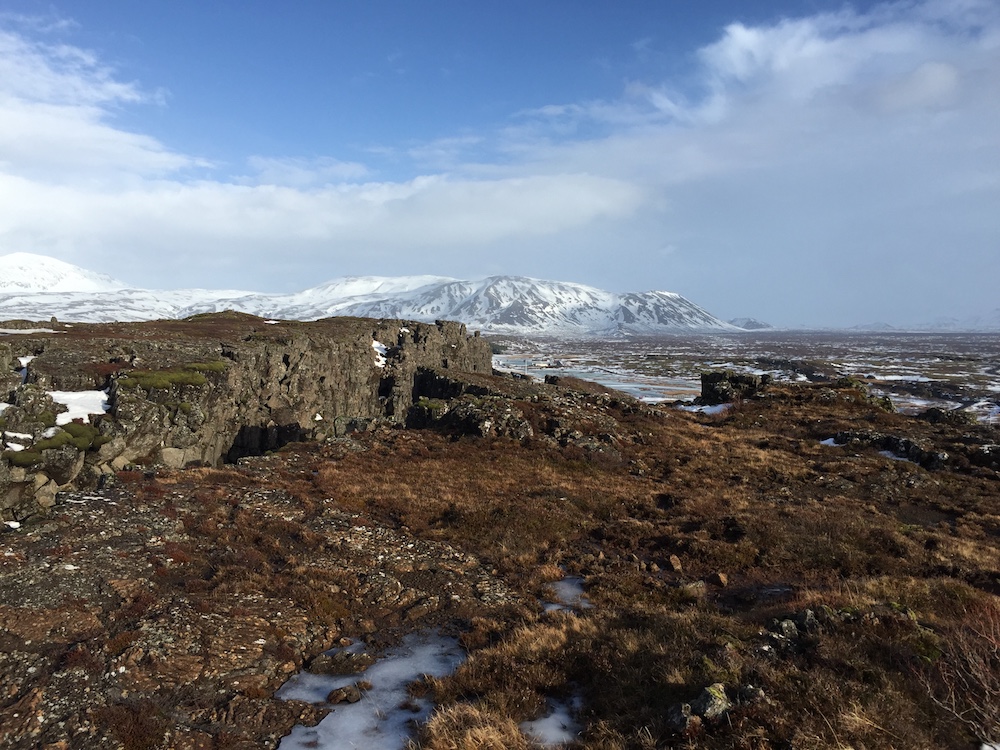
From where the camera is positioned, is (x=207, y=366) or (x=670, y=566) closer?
(x=670, y=566)

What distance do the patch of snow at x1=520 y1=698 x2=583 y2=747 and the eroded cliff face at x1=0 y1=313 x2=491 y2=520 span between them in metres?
26.4

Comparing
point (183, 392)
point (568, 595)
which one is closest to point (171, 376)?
point (183, 392)

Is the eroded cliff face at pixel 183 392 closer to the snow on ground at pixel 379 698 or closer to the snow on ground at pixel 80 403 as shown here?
the snow on ground at pixel 80 403

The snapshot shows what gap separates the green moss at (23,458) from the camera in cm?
2600

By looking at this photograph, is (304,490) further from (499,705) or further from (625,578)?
(499,705)

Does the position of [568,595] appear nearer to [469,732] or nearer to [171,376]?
[469,732]

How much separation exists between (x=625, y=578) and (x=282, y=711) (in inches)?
410

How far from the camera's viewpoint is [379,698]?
34.9 ft

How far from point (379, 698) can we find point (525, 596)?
5781mm

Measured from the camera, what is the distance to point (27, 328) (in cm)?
6188

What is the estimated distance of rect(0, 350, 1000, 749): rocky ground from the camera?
8773mm

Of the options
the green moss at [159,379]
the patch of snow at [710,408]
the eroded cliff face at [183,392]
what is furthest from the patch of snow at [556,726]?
the patch of snow at [710,408]

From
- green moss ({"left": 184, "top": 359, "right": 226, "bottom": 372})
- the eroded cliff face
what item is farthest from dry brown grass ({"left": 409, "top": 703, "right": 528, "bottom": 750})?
green moss ({"left": 184, "top": 359, "right": 226, "bottom": 372})

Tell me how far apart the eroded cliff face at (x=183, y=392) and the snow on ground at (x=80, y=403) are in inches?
16.5
